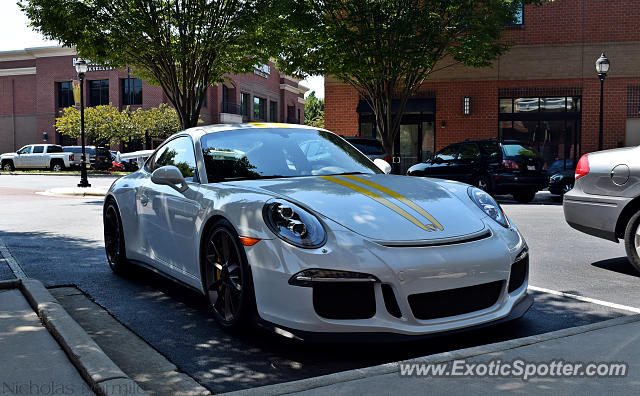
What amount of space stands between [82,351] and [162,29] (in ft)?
50.6

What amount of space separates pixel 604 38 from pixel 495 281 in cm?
2370

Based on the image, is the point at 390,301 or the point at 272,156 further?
the point at 272,156

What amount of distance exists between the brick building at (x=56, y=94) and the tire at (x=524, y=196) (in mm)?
39269

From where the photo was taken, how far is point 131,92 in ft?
173

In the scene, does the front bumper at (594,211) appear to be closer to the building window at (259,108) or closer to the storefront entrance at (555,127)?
the storefront entrance at (555,127)

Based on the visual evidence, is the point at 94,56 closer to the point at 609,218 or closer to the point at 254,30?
the point at 254,30

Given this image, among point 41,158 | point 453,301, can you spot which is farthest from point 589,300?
point 41,158

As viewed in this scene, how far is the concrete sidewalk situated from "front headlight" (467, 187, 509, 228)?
102 inches

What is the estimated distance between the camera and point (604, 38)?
2439 centimetres

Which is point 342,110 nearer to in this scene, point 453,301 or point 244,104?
point 453,301

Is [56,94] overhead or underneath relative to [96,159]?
overhead

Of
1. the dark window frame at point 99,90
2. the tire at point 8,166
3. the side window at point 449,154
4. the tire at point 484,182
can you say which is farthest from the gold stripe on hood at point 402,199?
the dark window frame at point 99,90

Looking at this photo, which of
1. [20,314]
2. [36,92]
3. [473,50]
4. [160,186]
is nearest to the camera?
[20,314]

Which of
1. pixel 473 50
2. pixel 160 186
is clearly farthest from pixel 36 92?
pixel 160 186
